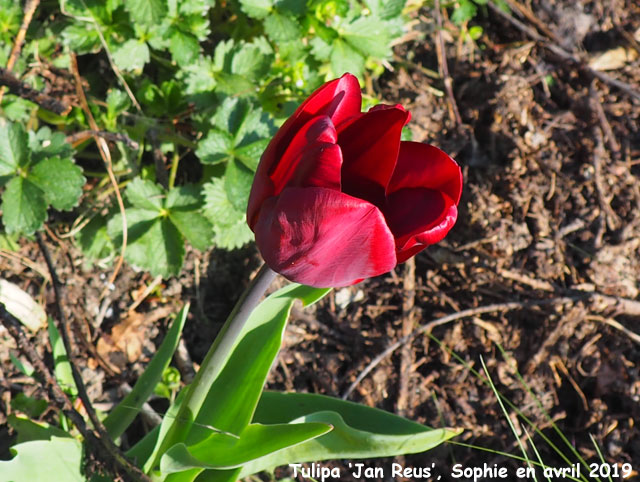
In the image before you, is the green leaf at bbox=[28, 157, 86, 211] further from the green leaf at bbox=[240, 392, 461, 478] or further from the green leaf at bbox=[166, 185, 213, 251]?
the green leaf at bbox=[240, 392, 461, 478]

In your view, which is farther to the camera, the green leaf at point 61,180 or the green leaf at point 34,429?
the green leaf at point 61,180

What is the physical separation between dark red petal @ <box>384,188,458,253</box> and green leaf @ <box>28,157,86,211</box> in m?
0.95

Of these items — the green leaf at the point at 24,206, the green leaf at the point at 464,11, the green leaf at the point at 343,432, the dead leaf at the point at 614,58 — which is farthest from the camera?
the dead leaf at the point at 614,58

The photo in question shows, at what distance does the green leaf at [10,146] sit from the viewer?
1614 millimetres

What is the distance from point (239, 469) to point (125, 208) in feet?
3.21

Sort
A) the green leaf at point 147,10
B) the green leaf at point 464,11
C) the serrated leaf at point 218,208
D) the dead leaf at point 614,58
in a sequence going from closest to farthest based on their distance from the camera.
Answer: the green leaf at point 147,10 → the serrated leaf at point 218,208 → the green leaf at point 464,11 → the dead leaf at point 614,58

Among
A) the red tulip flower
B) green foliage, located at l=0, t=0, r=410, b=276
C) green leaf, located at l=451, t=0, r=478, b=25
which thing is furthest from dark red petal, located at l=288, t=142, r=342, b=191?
green leaf, located at l=451, t=0, r=478, b=25

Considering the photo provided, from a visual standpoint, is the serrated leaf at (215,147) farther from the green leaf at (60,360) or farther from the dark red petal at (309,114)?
the dark red petal at (309,114)

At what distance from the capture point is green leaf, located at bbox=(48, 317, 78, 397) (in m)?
1.52

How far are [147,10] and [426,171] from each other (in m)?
1.09

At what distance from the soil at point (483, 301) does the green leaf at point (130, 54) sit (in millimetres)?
580

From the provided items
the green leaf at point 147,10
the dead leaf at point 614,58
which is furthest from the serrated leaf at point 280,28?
the dead leaf at point 614,58

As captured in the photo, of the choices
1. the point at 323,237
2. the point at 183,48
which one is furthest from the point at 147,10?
the point at 323,237

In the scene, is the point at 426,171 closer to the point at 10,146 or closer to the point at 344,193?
the point at 344,193
